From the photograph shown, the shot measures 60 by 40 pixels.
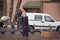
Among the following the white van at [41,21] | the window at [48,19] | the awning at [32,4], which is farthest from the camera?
the awning at [32,4]

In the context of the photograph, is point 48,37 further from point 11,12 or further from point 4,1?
point 4,1

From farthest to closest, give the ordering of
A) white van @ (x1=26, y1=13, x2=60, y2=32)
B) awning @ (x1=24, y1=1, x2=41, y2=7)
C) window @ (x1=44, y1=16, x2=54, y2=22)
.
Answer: awning @ (x1=24, y1=1, x2=41, y2=7) → window @ (x1=44, y1=16, x2=54, y2=22) → white van @ (x1=26, y1=13, x2=60, y2=32)

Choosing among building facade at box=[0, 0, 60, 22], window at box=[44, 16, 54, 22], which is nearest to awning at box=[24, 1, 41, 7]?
building facade at box=[0, 0, 60, 22]

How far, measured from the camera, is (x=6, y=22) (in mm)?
29969

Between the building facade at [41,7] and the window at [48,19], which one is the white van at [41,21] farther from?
the building facade at [41,7]

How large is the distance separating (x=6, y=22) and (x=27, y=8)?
6188 mm

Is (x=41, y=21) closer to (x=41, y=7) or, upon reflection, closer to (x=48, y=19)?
(x=48, y=19)

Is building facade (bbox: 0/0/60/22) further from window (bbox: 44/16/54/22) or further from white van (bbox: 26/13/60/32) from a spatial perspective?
white van (bbox: 26/13/60/32)

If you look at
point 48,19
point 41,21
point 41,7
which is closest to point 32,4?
point 41,7

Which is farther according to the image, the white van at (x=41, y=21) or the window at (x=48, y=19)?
the window at (x=48, y=19)

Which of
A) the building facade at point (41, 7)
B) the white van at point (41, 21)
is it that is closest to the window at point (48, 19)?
the white van at point (41, 21)

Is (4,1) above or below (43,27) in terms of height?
above

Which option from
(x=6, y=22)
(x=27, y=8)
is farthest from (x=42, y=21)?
(x=27, y=8)

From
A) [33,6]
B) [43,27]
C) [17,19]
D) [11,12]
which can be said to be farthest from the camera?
[33,6]
